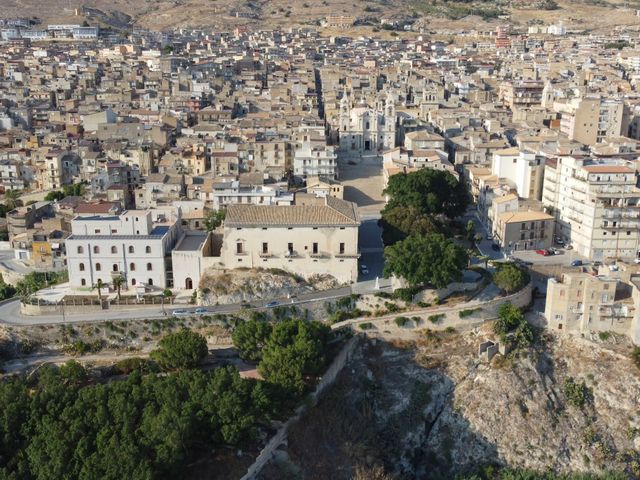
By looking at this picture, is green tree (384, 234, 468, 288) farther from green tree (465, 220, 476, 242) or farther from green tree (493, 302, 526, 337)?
green tree (465, 220, 476, 242)

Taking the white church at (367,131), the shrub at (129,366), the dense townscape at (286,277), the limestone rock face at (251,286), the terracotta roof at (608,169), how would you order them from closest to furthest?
the dense townscape at (286,277), the shrub at (129,366), the limestone rock face at (251,286), the terracotta roof at (608,169), the white church at (367,131)

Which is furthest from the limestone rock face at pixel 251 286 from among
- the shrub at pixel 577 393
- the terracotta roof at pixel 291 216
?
the shrub at pixel 577 393

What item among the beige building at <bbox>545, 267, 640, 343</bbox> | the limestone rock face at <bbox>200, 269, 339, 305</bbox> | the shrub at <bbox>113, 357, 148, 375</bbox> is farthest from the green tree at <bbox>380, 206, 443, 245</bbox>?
the shrub at <bbox>113, 357, 148, 375</bbox>

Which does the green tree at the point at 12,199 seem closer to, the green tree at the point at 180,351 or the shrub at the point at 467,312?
the green tree at the point at 180,351

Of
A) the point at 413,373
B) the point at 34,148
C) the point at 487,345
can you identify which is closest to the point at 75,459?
the point at 413,373

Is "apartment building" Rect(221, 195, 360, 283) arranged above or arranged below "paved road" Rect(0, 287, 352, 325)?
above

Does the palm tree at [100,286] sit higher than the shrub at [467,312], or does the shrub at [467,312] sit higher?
the palm tree at [100,286]

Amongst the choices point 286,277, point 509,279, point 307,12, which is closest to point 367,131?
point 286,277
